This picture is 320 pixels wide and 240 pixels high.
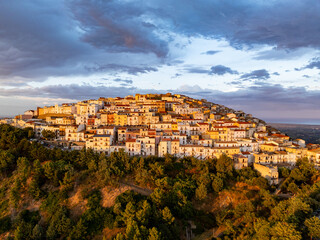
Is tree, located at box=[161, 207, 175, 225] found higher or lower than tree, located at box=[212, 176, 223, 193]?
lower

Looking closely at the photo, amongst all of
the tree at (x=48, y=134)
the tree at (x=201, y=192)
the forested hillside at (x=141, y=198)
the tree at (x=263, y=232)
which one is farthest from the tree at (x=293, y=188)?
the tree at (x=48, y=134)

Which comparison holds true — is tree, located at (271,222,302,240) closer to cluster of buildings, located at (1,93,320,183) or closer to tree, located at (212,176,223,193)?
tree, located at (212,176,223,193)

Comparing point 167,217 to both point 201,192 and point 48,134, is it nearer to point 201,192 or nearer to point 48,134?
point 201,192

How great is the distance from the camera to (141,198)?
2747cm

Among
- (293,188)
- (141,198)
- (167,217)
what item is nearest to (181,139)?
(141,198)

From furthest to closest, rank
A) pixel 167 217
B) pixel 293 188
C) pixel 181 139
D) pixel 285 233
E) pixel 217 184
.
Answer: pixel 181 139
pixel 217 184
pixel 293 188
pixel 167 217
pixel 285 233

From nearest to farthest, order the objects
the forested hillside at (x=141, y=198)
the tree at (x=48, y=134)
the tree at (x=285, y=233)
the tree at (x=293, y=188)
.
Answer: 1. the tree at (x=285, y=233)
2. the forested hillside at (x=141, y=198)
3. the tree at (x=293, y=188)
4. the tree at (x=48, y=134)

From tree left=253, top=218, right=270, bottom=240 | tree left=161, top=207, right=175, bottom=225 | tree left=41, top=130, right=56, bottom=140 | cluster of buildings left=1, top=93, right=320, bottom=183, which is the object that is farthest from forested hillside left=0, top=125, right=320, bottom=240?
tree left=41, top=130, right=56, bottom=140

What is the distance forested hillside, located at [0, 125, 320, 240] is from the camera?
22609mm

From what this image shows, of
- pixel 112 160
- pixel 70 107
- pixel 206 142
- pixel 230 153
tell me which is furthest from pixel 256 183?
pixel 70 107

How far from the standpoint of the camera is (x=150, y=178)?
30203mm

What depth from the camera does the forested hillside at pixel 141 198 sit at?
22.6 metres

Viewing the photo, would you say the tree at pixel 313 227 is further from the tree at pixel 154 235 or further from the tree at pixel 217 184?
the tree at pixel 154 235

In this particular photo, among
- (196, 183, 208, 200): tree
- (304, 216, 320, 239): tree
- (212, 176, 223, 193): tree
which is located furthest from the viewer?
(212, 176, 223, 193): tree
